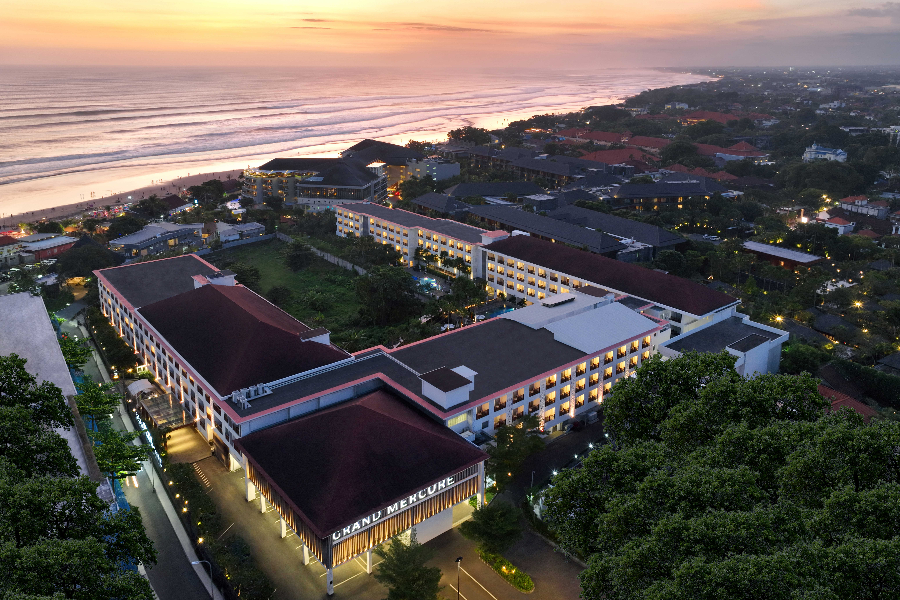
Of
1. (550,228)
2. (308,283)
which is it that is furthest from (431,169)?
(308,283)

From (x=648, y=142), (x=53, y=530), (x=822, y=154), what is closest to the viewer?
(x=53, y=530)

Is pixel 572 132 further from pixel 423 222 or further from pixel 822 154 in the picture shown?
pixel 423 222

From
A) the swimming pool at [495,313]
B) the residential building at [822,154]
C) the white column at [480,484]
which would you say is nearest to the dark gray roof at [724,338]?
the swimming pool at [495,313]

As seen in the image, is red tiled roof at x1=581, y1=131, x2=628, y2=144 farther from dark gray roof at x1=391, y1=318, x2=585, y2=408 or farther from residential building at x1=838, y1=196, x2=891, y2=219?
dark gray roof at x1=391, y1=318, x2=585, y2=408

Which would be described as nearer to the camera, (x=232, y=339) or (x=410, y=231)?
(x=232, y=339)

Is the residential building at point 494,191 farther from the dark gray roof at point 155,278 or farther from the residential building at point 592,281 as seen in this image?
the dark gray roof at point 155,278

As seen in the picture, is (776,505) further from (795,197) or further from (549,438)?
(795,197)
